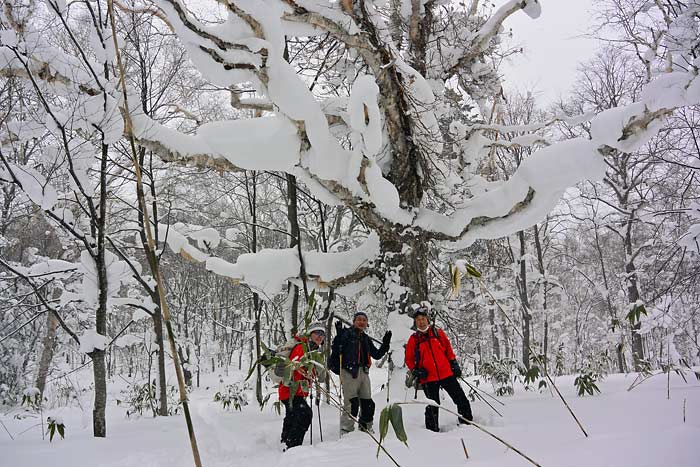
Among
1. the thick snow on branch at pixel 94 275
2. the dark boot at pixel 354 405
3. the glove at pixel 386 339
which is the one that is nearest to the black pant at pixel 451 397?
the glove at pixel 386 339

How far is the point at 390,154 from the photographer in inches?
272

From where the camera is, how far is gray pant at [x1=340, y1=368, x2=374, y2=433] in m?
5.59

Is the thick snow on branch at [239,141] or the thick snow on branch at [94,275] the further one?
the thick snow on branch at [94,275]

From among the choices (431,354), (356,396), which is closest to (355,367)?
(356,396)

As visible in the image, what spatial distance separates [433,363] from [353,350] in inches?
41.2

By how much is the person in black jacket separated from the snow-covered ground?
527 millimetres

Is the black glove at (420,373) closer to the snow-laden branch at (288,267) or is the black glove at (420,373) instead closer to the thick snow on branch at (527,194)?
the snow-laden branch at (288,267)

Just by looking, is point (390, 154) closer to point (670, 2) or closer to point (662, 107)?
point (662, 107)

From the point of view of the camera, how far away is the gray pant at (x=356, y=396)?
5586 mm

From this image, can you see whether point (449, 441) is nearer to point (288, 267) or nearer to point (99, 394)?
point (288, 267)

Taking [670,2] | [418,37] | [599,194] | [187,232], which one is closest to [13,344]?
[187,232]

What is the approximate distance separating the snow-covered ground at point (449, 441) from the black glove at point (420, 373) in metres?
0.58

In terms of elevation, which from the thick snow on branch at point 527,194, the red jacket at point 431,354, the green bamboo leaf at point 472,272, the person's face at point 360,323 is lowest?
the red jacket at point 431,354

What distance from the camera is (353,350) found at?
561cm
